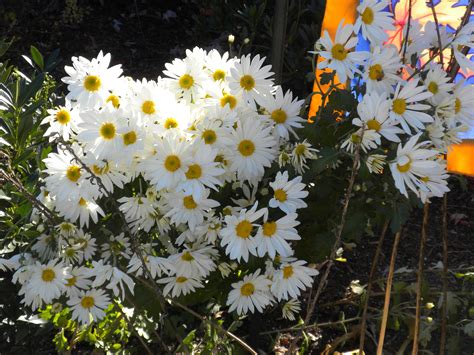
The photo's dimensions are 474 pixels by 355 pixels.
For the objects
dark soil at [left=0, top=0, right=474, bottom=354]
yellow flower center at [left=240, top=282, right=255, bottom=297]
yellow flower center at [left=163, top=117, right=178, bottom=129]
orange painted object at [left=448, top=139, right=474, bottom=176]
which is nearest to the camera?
yellow flower center at [left=163, top=117, right=178, bottom=129]

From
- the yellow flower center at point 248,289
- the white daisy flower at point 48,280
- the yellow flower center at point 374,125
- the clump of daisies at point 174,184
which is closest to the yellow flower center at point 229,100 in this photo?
the clump of daisies at point 174,184

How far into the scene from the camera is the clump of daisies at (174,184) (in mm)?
1633

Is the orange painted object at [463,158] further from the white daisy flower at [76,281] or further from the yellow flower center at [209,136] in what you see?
the white daisy flower at [76,281]

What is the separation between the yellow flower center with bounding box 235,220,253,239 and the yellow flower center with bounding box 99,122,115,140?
0.34m

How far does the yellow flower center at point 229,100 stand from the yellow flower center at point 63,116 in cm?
36

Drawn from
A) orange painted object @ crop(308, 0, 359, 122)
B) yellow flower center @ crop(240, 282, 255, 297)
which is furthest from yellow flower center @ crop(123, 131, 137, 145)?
orange painted object @ crop(308, 0, 359, 122)

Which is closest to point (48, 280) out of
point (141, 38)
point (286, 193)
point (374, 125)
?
point (286, 193)

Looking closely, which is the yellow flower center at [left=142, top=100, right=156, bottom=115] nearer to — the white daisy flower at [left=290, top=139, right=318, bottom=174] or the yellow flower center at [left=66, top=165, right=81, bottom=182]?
the yellow flower center at [left=66, top=165, right=81, bottom=182]

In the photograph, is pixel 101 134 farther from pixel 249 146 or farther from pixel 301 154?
→ pixel 301 154

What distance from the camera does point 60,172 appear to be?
1659 millimetres

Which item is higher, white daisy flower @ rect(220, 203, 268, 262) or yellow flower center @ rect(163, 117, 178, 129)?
yellow flower center @ rect(163, 117, 178, 129)

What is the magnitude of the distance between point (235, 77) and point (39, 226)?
23.8 inches

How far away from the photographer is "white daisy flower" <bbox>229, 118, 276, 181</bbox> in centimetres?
167

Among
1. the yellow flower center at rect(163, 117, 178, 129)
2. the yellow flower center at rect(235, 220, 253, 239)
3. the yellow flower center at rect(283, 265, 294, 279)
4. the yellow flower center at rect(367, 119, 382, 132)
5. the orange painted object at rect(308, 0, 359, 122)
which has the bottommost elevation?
the yellow flower center at rect(283, 265, 294, 279)
